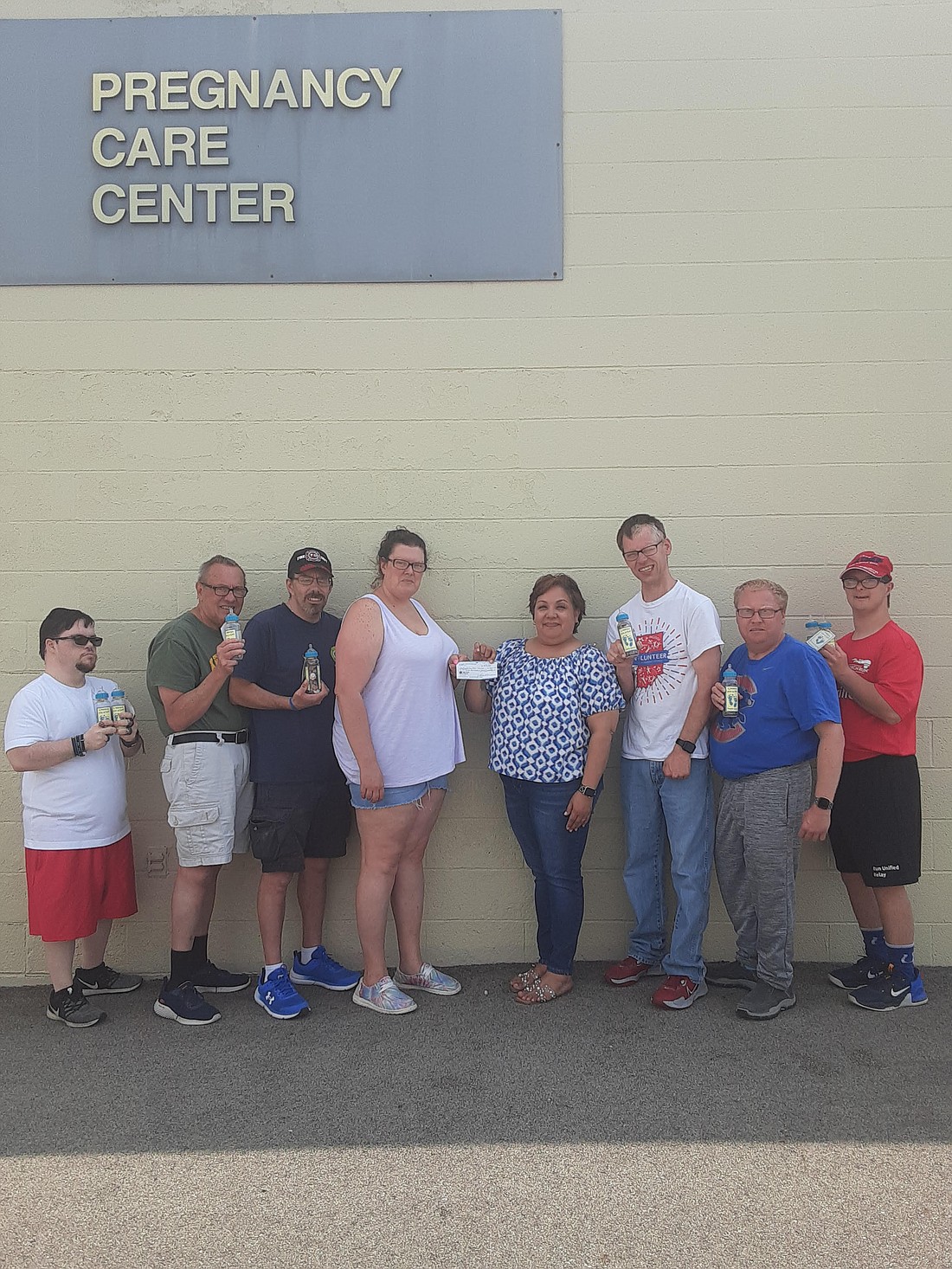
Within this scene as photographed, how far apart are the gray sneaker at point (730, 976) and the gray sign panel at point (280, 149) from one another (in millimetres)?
3344

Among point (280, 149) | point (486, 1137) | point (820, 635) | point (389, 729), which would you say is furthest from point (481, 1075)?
point (280, 149)

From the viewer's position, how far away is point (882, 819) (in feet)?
13.9

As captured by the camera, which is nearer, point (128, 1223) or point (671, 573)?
point (128, 1223)

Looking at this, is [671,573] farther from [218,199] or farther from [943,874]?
[218,199]

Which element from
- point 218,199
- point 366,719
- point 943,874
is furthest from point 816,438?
point 218,199

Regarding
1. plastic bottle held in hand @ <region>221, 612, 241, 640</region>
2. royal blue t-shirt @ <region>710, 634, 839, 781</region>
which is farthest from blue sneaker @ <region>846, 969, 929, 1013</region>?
plastic bottle held in hand @ <region>221, 612, 241, 640</region>

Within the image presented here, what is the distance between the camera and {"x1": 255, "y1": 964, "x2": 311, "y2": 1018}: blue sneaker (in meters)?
4.18

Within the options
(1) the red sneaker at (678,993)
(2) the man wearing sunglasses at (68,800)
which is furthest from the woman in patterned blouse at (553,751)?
(2) the man wearing sunglasses at (68,800)

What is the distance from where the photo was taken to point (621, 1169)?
118 inches

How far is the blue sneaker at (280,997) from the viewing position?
13.7 feet

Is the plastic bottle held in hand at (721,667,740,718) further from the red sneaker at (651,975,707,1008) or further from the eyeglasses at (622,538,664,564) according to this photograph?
the red sneaker at (651,975,707,1008)

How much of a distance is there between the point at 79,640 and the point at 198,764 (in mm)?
748

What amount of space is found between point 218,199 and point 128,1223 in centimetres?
423

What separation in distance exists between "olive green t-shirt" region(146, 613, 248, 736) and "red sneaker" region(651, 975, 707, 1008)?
2143 millimetres
